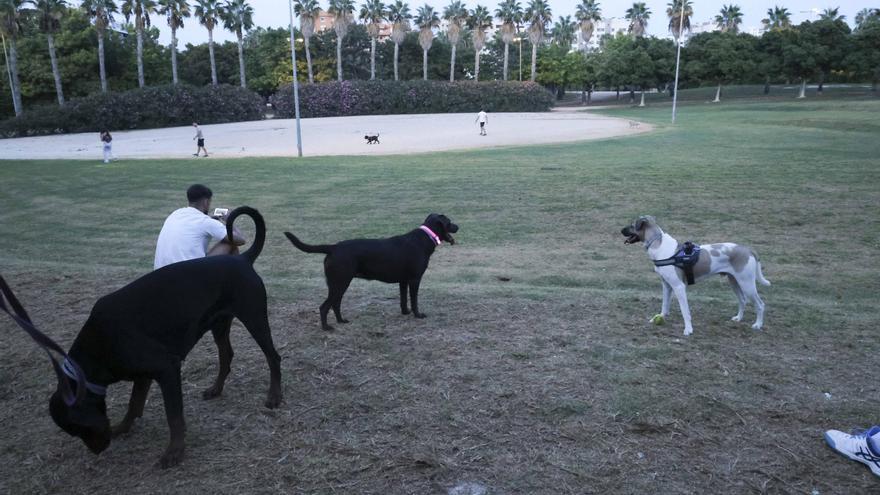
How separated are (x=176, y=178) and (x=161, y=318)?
20379mm

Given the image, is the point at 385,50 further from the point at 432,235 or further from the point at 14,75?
the point at 432,235

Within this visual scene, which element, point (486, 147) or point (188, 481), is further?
point (486, 147)

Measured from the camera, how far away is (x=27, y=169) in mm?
26891

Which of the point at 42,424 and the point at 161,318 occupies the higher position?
→ the point at 161,318

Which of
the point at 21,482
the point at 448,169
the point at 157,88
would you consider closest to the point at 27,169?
the point at 448,169

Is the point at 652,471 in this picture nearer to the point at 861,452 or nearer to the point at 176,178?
the point at 861,452

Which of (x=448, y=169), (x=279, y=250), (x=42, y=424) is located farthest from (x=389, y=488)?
(x=448, y=169)

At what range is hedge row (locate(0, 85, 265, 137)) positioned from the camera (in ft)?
178

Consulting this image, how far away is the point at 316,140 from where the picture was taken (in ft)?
143

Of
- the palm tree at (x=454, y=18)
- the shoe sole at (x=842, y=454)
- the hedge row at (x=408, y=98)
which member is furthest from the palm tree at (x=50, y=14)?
the shoe sole at (x=842, y=454)

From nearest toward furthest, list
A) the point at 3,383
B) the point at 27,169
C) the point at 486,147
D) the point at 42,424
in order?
the point at 42,424 < the point at 3,383 < the point at 27,169 < the point at 486,147

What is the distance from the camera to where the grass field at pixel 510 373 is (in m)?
4.14

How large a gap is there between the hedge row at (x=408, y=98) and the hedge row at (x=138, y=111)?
22.0 ft

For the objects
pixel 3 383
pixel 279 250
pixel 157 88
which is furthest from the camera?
pixel 157 88
